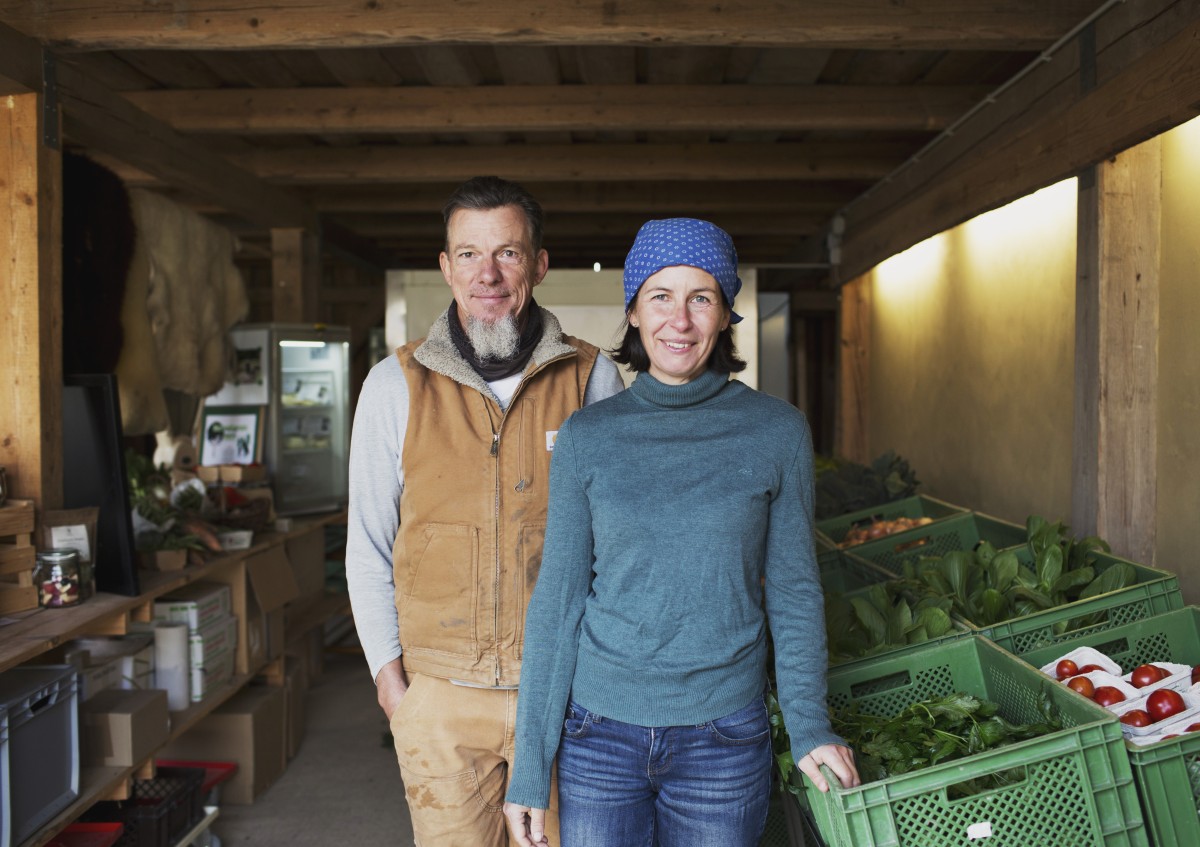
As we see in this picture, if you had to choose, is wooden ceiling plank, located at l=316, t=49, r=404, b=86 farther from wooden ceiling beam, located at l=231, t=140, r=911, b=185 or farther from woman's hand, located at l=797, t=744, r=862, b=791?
woman's hand, located at l=797, t=744, r=862, b=791

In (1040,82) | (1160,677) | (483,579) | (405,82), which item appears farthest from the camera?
(405,82)

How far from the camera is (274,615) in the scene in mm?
4867

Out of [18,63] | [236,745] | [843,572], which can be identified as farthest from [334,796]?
[18,63]

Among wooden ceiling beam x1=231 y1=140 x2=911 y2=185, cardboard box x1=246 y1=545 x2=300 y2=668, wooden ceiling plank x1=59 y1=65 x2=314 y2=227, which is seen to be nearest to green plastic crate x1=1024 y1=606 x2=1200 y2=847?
cardboard box x1=246 y1=545 x2=300 y2=668

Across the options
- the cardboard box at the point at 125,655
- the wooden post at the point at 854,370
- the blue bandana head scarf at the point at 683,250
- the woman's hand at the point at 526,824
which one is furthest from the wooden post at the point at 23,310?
the wooden post at the point at 854,370

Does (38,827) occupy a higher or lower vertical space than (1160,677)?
lower

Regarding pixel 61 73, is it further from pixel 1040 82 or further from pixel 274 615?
pixel 1040 82

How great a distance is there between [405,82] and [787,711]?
393 centimetres

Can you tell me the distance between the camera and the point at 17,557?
9.90ft

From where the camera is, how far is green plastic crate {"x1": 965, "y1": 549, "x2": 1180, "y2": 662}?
103 inches

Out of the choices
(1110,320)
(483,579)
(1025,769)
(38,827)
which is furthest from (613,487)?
(1110,320)

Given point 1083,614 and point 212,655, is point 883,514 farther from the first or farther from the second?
point 212,655

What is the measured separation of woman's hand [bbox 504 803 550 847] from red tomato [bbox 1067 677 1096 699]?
125 centimetres

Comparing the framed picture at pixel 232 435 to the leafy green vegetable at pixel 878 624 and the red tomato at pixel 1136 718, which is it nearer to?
the leafy green vegetable at pixel 878 624
